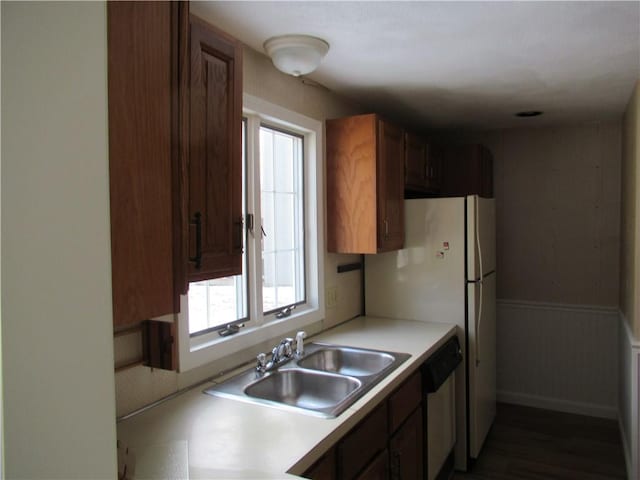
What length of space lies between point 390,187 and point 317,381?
1287mm

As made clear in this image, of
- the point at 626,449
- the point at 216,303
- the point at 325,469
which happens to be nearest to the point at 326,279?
the point at 216,303

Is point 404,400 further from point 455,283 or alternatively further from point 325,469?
point 455,283

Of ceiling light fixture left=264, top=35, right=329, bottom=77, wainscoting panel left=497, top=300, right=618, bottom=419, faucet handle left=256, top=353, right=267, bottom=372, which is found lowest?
wainscoting panel left=497, top=300, right=618, bottom=419

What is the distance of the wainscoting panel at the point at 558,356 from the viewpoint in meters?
3.72

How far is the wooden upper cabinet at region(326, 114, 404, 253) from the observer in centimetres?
268

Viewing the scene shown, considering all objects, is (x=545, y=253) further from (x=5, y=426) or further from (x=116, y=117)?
(x=5, y=426)

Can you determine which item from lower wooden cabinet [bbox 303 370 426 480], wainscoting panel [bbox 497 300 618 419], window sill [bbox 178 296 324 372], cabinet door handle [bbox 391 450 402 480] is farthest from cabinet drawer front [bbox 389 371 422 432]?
wainscoting panel [bbox 497 300 618 419]

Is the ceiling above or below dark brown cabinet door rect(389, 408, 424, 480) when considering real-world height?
above

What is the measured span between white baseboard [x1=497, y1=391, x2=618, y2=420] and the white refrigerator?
0.97 metres

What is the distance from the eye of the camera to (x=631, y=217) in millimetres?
2904

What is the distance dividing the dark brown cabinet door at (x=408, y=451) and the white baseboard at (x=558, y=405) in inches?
80.5

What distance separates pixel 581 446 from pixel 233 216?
3089 mm

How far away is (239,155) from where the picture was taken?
57.5 inches

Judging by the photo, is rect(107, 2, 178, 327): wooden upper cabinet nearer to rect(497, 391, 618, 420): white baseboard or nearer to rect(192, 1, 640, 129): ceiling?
rect(192, 1, 640, 129): ceiling
